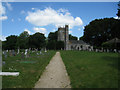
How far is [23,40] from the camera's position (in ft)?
230

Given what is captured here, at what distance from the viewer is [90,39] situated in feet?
182

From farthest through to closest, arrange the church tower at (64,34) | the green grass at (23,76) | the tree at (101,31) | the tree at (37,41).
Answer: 1. the church tower at (64,34)
2. the tree at (37,41)
3. the tree at (101,31)
4. the green grass at (23,76)

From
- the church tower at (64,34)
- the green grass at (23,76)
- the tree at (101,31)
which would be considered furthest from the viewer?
the church tower at (64,34)

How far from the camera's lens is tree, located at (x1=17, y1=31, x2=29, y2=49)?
65.7 meters

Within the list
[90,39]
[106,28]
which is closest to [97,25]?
[106,28]

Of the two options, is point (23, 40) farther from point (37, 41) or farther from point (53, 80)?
point (53, 80)

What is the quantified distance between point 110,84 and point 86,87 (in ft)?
3.02

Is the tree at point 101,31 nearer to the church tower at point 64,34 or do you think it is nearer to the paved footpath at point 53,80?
the church tower at point 64,34

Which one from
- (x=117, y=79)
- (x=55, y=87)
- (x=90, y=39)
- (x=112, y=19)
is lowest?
(x=55, y=87)

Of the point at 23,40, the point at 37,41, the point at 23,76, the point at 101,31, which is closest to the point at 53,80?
the point at 23,76

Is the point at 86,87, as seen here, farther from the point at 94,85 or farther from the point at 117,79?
the point at 117,79

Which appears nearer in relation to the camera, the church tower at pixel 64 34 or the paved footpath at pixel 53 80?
the paved footpath at pixel 53 80

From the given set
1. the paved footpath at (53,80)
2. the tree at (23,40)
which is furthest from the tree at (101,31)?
the paved footpath at (53,80)

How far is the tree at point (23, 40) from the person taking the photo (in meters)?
65.7
